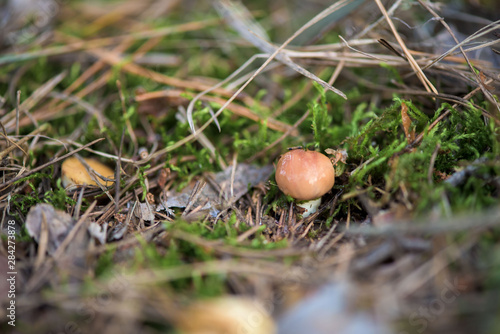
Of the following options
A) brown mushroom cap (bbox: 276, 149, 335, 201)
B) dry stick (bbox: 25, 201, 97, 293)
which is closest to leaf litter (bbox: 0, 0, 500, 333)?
dry stick (bbox: 25, 201, 97, 293)

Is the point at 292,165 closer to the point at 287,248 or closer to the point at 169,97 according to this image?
the point at 287,248

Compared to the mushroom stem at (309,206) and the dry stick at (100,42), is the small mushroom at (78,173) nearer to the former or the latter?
the mushroom stem at (309,206)

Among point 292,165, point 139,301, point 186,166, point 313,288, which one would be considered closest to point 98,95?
point 186,166

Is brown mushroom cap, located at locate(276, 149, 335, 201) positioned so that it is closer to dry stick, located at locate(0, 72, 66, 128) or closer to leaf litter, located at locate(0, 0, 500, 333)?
leaf litter, located at locate(0, 0, 500, 333)

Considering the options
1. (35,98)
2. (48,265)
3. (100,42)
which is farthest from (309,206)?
(100,42)

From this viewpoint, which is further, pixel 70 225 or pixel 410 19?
pixel 410 19
